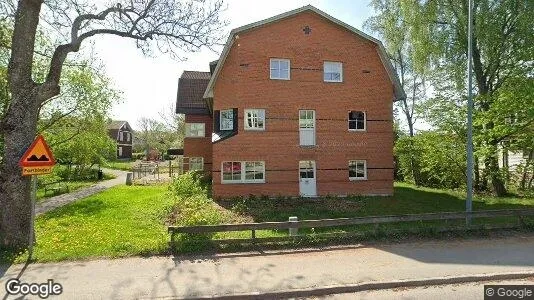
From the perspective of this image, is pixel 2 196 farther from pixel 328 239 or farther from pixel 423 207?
pixel 423 207

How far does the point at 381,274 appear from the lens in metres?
7.46

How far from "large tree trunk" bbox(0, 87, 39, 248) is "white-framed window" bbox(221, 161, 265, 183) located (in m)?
10.6

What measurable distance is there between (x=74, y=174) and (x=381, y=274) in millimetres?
32529

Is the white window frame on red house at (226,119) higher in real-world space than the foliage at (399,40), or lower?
lower

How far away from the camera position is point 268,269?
7.75 metres

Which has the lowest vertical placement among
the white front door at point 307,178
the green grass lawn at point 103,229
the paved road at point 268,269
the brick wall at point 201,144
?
the paved road at point 268,269

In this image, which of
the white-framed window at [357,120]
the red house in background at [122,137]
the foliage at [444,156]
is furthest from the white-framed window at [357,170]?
the red house in background at [122,137]

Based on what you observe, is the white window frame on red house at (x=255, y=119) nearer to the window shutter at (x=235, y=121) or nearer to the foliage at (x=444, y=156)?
the window shutter at (x=235, y=121)

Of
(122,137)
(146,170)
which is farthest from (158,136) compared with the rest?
(146,170)

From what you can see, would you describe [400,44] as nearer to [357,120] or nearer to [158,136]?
[357,120]

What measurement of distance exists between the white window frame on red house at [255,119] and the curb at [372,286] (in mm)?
12855

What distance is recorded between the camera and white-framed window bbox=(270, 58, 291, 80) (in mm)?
19234

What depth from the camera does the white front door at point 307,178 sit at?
64.2ft

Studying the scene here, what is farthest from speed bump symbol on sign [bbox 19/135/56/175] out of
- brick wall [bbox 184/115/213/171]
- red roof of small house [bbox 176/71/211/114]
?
brick wall [bbox 184/115/213/171]
